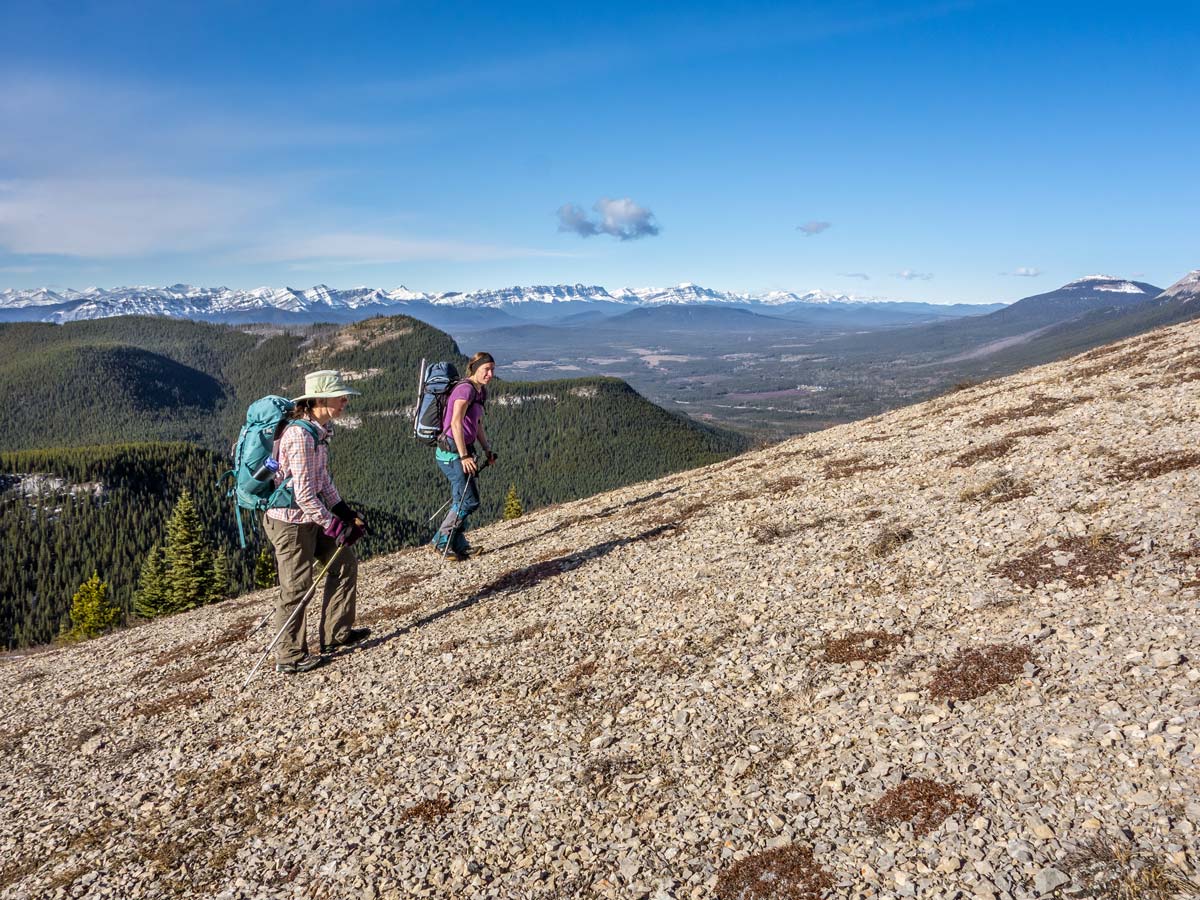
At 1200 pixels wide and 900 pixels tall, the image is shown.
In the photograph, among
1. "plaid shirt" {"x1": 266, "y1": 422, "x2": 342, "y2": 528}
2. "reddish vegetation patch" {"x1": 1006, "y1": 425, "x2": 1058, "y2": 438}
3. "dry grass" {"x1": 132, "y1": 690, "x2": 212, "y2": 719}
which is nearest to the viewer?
"plaid shirt" {"x1": 266, "y1": 422, "x2": 342, "y2": 528}

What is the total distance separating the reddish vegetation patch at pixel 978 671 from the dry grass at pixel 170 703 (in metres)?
13.0

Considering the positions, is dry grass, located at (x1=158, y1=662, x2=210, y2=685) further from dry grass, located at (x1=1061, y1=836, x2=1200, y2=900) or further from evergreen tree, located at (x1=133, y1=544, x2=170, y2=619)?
evergreen tree, located at (x1=133, y1=544, x2=170, y2=619)

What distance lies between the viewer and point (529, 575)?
17.7m

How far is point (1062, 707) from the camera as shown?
794cm

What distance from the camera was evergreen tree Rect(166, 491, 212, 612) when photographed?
57.8 m

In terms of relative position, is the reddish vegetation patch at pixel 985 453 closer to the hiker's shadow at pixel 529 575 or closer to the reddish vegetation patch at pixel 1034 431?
the reddish vegetation patch at pixel 1034 431

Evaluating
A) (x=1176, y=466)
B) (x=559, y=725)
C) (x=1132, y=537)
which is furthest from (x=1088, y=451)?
(x=559, y=725)

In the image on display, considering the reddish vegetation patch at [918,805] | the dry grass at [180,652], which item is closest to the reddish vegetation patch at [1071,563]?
the reddish vegetation patch at [918,805]

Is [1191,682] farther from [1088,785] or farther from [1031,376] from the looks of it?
[1031,376]

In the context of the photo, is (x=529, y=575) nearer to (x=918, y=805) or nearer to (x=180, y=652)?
(x=180, y=652)

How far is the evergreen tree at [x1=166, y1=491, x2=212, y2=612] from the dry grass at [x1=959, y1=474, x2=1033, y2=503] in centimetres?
5993

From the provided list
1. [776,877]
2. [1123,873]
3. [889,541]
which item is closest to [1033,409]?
[889,541]

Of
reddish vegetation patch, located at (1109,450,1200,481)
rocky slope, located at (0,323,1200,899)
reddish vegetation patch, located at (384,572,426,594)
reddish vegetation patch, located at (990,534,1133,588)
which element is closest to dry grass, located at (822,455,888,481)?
rocky slope, located at (0,323,1200,899)

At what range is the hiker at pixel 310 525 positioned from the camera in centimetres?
1165
